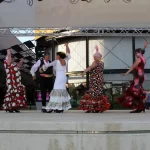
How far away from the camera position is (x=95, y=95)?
26.9 feet

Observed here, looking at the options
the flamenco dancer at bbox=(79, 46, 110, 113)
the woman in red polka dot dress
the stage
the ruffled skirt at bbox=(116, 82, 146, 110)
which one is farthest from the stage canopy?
the stage

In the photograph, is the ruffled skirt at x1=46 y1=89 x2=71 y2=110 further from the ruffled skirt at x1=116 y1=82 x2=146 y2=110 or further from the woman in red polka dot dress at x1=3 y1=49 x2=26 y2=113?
the ruffled skirt at x1=116 y1=82 x2=146 y2=110

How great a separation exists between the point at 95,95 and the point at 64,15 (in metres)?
2.63

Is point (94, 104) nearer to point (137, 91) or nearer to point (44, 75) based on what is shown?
point (137, 91)

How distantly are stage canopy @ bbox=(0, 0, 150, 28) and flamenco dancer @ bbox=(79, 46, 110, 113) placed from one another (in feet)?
6.10

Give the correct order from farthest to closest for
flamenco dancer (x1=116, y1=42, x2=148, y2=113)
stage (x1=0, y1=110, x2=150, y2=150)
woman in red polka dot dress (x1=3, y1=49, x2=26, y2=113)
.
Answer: woman in red polka dot dress (x1=3, y1=49, x2=26, y2=113), flamenco dancer (x1=116, y1=42, x2=148, y2=113), stage (x1=0, y1=110, x2=150, y2=150)

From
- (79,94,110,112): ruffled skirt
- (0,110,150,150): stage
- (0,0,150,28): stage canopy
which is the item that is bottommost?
(0,110,150,150): stage

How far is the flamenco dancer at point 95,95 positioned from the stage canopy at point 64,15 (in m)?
1.86

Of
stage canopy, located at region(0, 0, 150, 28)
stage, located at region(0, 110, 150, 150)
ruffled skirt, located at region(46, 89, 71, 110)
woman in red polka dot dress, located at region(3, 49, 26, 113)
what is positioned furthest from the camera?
stage canopy, located at region(0, 0, 150, 28)

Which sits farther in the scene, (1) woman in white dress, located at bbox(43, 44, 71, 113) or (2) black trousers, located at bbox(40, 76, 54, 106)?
(2) black trousers, located at bbox(40, 76, 54, 106)

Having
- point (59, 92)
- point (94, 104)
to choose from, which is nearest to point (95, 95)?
point (94, 104)

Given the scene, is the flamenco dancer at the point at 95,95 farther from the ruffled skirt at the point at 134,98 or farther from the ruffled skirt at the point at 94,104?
the ruffled skirt at the point at 134,98

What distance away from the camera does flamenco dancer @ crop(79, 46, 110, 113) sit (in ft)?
26.7

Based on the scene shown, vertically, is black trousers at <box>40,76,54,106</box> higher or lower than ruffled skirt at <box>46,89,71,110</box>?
higher
